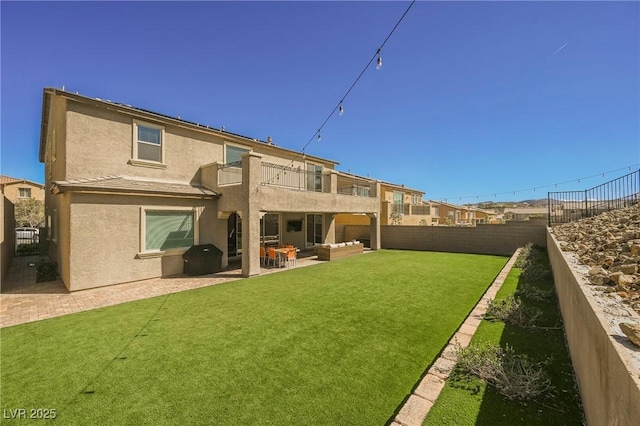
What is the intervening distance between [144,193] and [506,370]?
1170cm

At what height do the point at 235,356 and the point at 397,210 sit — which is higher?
the point at 397,210

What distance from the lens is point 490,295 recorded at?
24.0ft

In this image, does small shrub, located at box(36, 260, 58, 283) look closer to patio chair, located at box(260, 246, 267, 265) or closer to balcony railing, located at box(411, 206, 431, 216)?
patio chair, located at box(260, 246, 267, 265)

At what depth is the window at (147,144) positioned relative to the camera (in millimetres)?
11070

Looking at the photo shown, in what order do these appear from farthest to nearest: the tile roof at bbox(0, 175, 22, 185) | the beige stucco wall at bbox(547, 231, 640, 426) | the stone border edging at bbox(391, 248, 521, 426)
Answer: the tile roof at bbox(0, 175, 22, 185) → the stone border edging at bbox(391, 248, 521, 426) → the beige stucco wall at bbox(547, 231, 640, 426)

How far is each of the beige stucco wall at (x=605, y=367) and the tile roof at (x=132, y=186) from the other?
12.0 meters

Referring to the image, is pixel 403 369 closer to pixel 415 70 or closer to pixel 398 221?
pixel 415 70

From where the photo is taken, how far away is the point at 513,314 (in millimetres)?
5668

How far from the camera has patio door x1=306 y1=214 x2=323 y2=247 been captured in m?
20.0

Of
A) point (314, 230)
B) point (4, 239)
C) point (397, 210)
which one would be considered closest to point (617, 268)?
point (314, 230)

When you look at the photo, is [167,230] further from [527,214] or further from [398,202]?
[527,214]

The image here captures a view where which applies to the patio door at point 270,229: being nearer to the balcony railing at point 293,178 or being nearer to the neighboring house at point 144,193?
the neighboring house at point 144,193

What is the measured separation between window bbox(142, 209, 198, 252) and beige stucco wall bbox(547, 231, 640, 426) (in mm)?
12290

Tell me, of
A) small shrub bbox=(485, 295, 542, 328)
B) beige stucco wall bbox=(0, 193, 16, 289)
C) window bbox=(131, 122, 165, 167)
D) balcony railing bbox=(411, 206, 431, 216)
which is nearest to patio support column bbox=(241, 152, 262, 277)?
window bbox=(131, 122, 165, 167)
